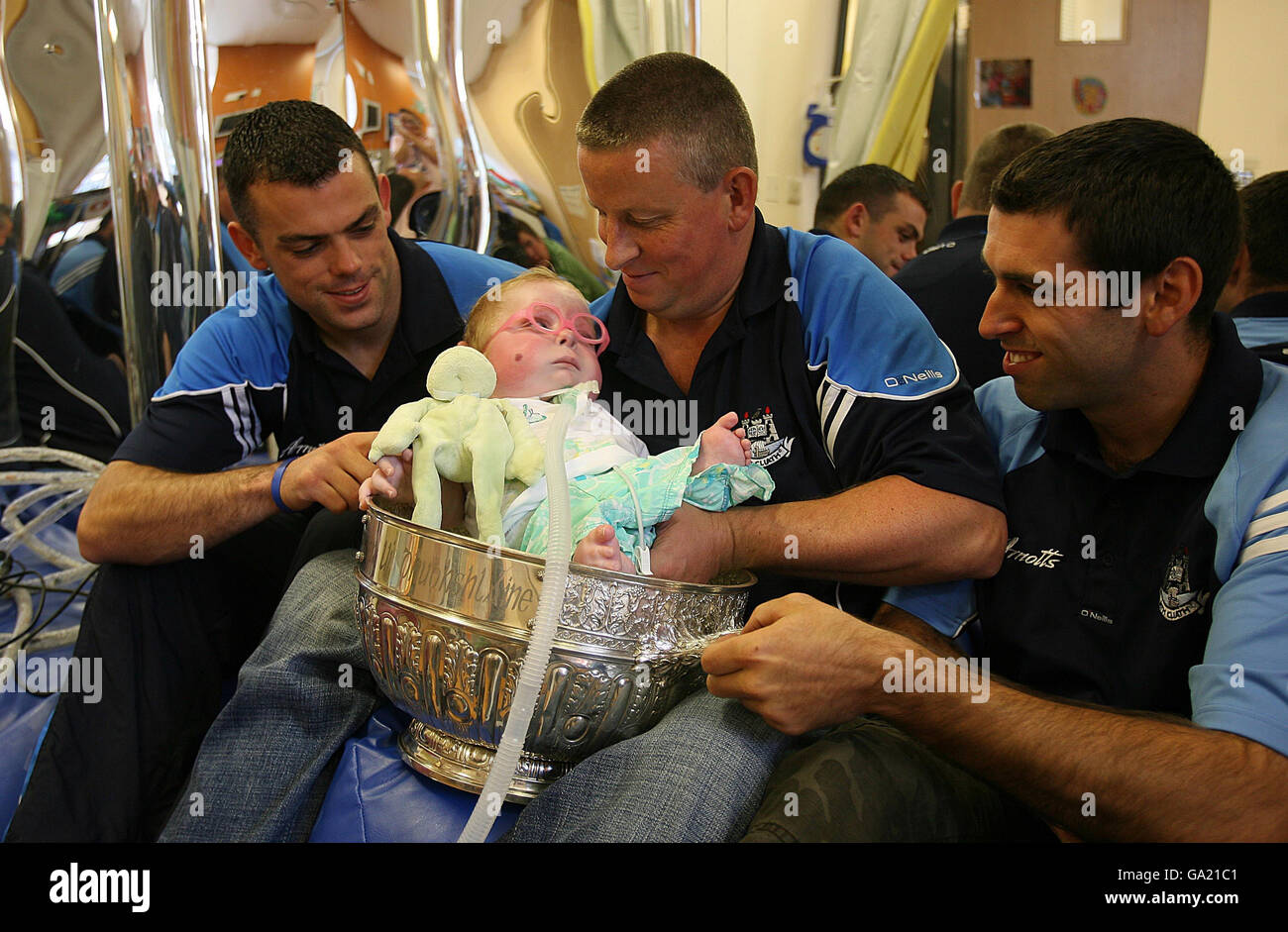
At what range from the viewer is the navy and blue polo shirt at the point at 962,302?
7.06 feet

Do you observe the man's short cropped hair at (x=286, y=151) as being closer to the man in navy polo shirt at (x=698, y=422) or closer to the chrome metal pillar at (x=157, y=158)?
the man in navy polo shirt at (x=698, y=422)

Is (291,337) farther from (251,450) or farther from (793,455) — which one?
(793,455)

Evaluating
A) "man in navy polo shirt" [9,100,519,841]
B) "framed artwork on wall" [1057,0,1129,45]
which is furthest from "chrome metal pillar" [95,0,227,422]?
"framed artwork on wall" [1057,0,1129,45]

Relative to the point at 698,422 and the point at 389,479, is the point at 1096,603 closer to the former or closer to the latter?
the point at 698,422

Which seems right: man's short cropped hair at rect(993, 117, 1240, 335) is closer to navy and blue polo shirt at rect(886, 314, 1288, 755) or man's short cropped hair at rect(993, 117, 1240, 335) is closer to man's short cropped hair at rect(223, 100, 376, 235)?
navy and blue polo shirt at rect(886, 314, 1288, 755)

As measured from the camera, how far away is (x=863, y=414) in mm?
1418

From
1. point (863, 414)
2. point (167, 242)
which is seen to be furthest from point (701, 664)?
point (167, 242)

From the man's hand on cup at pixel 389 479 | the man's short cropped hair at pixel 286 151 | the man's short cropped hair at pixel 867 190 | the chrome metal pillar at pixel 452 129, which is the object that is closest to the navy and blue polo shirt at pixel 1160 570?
the man's hand on cup at pixel 389 479

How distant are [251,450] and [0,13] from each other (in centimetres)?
177

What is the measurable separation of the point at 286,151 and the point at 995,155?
1.78m

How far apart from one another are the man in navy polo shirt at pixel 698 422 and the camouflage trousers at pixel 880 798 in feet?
0.16

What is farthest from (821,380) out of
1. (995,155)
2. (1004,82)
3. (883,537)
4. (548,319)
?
(1004,82)

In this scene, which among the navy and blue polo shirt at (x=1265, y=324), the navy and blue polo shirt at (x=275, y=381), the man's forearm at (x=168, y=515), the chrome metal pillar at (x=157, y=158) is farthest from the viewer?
the chrome metal pillar at (x=157, y=158)

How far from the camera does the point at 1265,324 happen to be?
2.00m
